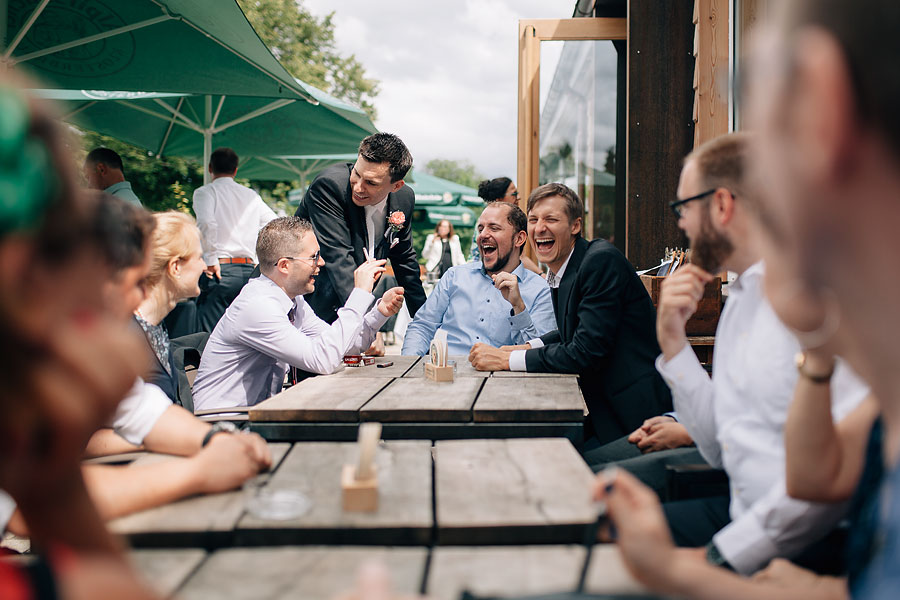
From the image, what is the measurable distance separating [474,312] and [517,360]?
1243 mm

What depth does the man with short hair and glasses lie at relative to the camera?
3.14 meters

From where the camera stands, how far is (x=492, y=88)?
487ft

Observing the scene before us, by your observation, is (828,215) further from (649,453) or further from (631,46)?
(631,46)

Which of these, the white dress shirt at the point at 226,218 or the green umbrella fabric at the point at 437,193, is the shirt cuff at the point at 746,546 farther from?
the green umbrella fabric at the point at 437,193

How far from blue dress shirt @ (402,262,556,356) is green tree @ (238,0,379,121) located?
68.6ft

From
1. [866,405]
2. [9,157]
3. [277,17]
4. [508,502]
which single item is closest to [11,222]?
[9,157]

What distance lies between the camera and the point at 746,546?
4.96 feet

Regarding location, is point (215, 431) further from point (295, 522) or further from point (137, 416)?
point (295, 522)

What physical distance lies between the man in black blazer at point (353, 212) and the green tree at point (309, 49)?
68.0 feet

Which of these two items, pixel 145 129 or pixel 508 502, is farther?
pixel 145 129

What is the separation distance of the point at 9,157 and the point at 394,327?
354 inches

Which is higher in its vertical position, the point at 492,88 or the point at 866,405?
the point at 492,88

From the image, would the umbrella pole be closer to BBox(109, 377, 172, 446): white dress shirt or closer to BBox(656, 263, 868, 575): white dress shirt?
BBox(109, 377, 172, 446): white dress shirt

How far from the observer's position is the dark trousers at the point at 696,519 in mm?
1876
